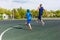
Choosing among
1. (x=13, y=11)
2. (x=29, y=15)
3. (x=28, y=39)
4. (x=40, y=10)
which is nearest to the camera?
(x=28, y=39)

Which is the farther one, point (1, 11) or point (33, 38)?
point (1, 11)

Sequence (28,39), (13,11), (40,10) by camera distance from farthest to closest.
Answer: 1. (13,11)
2. (40,10)
3. (28,39)

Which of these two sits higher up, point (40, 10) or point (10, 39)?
point (40, 10)

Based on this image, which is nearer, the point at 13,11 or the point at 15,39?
the point at 15,39

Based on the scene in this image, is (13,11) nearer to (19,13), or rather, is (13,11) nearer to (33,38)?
(19,13)

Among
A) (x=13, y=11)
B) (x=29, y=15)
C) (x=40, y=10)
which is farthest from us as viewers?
(x=13, y=11)

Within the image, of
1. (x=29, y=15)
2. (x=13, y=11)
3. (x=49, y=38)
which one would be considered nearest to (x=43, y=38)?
(x=49, y=38)

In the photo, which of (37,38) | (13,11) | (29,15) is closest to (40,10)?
(29,15)

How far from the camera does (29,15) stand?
735 inches

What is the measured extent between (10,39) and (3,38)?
663mm

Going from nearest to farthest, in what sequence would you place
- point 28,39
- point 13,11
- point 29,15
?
point 28,39
point 29,15
point 13,11

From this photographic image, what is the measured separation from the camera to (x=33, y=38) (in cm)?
1346

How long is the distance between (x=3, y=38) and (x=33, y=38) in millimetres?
1731

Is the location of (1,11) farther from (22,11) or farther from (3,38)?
(3,38)
